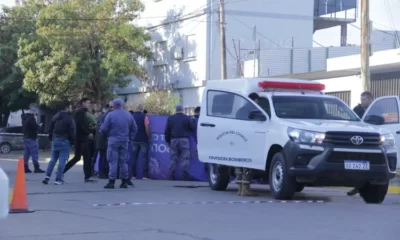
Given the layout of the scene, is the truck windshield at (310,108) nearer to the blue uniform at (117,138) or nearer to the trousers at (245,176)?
the trousers at (245,176)

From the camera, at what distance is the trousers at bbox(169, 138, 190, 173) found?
17281 mm

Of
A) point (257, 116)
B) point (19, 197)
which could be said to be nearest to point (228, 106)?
point (257, 116)

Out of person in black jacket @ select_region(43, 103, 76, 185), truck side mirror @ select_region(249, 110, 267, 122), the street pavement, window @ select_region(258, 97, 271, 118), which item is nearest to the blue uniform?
the street pavement

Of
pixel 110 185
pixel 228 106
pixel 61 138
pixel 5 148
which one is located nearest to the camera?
pixel 228 106

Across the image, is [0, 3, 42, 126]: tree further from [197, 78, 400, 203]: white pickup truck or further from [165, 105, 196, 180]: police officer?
[197, 78, 400, 203]: white pickup truck

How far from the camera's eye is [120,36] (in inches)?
1414

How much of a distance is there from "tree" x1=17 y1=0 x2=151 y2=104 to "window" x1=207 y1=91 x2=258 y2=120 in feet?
→ 67.7

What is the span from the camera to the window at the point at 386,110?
15.2 m

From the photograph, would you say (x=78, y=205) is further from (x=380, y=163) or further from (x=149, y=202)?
(x=380, y=163)

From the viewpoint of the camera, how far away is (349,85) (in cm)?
2800

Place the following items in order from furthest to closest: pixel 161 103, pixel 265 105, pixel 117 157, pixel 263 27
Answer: pixel 263 27 → pixel 161 103 → pixel 117 157 → pixel 265 105

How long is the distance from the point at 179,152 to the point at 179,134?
50 centimetres

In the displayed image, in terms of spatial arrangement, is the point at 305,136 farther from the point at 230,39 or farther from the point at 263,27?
the point at 263,27

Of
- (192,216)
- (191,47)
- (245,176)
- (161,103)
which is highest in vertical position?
(191,47)
